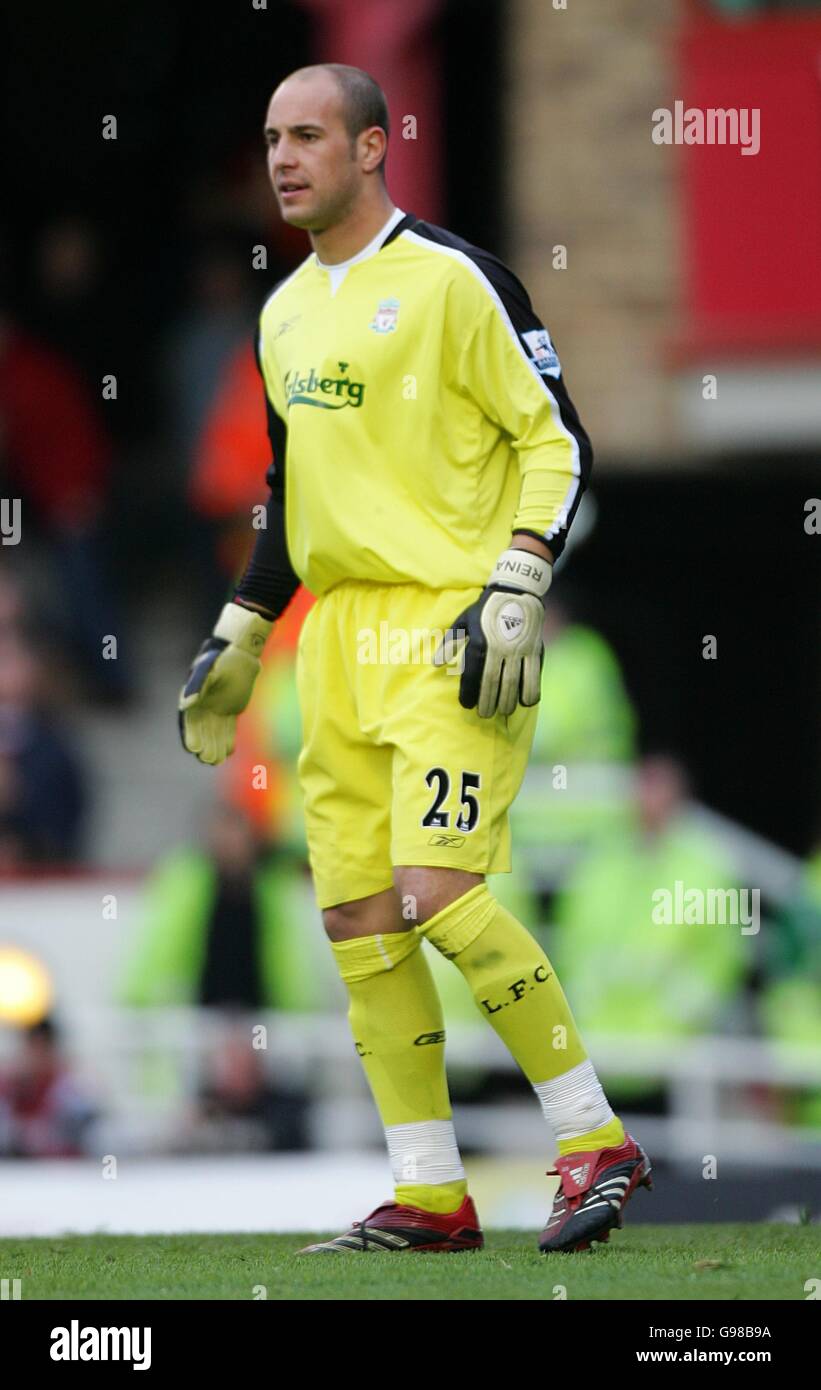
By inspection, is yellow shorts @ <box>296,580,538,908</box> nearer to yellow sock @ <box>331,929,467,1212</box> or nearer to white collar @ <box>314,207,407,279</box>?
yellow sock @ <box>331,929,467,1212</box>

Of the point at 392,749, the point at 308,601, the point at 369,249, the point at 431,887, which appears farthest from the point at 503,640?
the point at 308,601

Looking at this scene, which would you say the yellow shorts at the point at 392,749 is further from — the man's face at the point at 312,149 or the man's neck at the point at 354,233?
the man's face at the point at 312,149

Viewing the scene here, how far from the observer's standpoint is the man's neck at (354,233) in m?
5.66

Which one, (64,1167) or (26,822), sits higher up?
(26,822)

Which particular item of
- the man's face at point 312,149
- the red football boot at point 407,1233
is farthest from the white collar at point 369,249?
the red football boot at point 407,1233

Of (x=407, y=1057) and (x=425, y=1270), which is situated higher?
(x=407, y=1057)

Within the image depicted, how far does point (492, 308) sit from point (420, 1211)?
74.7 inches

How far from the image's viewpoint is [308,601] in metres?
11.4

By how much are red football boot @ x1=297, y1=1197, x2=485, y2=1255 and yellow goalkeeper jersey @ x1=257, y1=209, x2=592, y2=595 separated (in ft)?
4.38

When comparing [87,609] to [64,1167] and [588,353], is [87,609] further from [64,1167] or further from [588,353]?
[64,1167]

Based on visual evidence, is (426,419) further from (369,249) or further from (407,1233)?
(407,1233)

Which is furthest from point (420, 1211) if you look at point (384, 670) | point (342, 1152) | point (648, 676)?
point (648, 676)

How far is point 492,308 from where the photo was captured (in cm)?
550

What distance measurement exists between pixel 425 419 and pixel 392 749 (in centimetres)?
68
